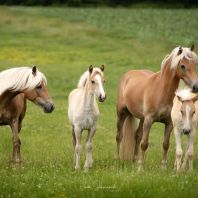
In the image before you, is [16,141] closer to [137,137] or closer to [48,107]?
[48,107]

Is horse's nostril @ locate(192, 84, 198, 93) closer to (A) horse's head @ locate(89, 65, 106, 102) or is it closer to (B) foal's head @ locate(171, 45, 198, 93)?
(B) foal's head @ locate(171, 45, 198, 93)

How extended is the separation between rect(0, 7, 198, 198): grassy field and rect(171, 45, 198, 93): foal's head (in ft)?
5.56

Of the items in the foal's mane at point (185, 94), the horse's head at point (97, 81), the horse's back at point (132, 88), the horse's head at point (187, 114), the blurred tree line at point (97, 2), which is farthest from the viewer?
the blurred tree line at point (97, 2)

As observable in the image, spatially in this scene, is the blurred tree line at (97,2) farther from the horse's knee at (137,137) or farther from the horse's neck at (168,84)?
the horse's neck at (168,84)

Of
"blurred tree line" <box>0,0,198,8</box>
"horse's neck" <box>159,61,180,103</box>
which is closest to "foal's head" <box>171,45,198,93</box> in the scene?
"horse's neck" <box>159,61,180,103</box>

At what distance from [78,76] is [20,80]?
1965cm

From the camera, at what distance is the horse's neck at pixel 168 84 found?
13.5 m

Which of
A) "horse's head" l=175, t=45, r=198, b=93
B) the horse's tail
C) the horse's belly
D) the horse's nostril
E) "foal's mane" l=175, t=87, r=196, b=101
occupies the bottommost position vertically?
the horse's tail

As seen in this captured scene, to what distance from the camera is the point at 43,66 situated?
36406 millimetres

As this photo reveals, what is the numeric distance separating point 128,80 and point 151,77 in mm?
1322

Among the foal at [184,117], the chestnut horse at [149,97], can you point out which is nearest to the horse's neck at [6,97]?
the chestnut horse at [149,97]

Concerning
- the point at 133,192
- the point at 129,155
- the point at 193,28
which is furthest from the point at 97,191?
the point at 193,28

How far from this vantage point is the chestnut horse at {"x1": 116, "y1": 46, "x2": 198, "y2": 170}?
13.0m

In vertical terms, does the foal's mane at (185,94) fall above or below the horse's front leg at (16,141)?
above
